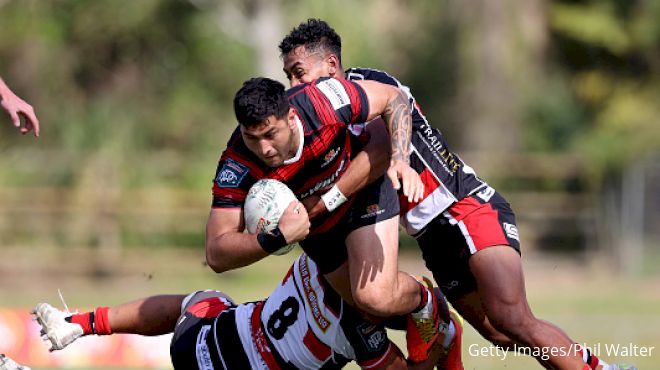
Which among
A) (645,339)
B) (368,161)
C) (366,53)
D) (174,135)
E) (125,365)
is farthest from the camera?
(174,135)

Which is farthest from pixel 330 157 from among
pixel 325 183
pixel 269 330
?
pixel 269 330

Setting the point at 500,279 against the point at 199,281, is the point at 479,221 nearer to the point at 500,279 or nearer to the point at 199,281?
the point at 500,279

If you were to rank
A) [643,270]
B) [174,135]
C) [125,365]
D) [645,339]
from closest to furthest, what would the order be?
[125,365], [645,339], [643,270], [174,135]

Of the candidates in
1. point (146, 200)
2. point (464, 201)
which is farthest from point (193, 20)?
point (464, 201)

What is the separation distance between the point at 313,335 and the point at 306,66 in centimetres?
189

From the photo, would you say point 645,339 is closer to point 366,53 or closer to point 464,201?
point 464,201

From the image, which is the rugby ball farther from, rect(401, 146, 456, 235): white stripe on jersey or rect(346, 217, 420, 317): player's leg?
rect(401, 146, 456, 235): white stripe on jersey

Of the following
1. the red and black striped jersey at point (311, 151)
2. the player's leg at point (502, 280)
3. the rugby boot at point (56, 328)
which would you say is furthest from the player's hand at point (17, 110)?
the player's leg at point (502, 280)

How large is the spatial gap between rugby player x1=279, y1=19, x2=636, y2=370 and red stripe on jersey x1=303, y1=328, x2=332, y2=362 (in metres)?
0.77

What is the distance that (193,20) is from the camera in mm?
26344

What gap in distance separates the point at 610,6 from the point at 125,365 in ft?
59.6

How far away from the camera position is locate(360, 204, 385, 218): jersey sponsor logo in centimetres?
681

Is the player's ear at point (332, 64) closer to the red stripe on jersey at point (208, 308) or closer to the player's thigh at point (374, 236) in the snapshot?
the player's thigh at point (374, 236)

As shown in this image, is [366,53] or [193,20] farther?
[193,20]
